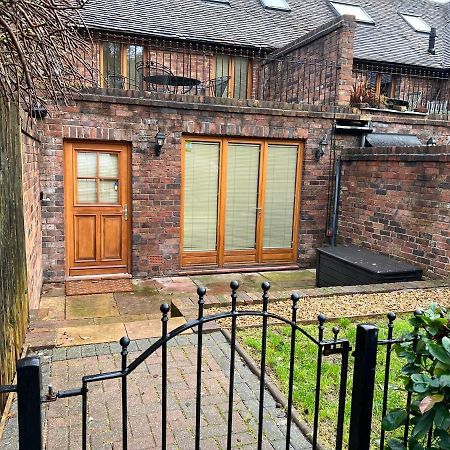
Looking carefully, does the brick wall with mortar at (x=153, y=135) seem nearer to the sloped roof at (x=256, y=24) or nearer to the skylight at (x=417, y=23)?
the sloped roof at (x=256, y=24)

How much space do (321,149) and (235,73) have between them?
404cm

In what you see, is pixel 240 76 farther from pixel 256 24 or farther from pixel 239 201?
pixel 239 201

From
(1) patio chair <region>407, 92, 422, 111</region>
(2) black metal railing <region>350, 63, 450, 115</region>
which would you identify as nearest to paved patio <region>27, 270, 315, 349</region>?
(2) black metal railing <region>350, 63, 450, 115</region>

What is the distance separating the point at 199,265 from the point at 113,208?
1756mm

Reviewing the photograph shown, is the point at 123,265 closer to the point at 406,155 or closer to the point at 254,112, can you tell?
the point at 254,112

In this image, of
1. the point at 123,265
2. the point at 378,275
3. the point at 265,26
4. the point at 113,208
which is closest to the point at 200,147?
the point at 113,208

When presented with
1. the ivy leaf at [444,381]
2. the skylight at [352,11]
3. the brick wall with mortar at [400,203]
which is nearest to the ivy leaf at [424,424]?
the ivy leaf at [444,381]

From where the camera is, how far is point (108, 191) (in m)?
6.89

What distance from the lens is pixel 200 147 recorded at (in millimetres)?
7262

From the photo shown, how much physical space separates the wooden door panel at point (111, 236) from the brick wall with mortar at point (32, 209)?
3.25ft

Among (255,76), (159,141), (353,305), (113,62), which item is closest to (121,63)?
(113,62)

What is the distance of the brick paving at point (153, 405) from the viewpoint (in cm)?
250

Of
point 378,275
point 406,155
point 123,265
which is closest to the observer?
point 378,275

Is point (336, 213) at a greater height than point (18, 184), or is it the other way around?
point (18, 184)
